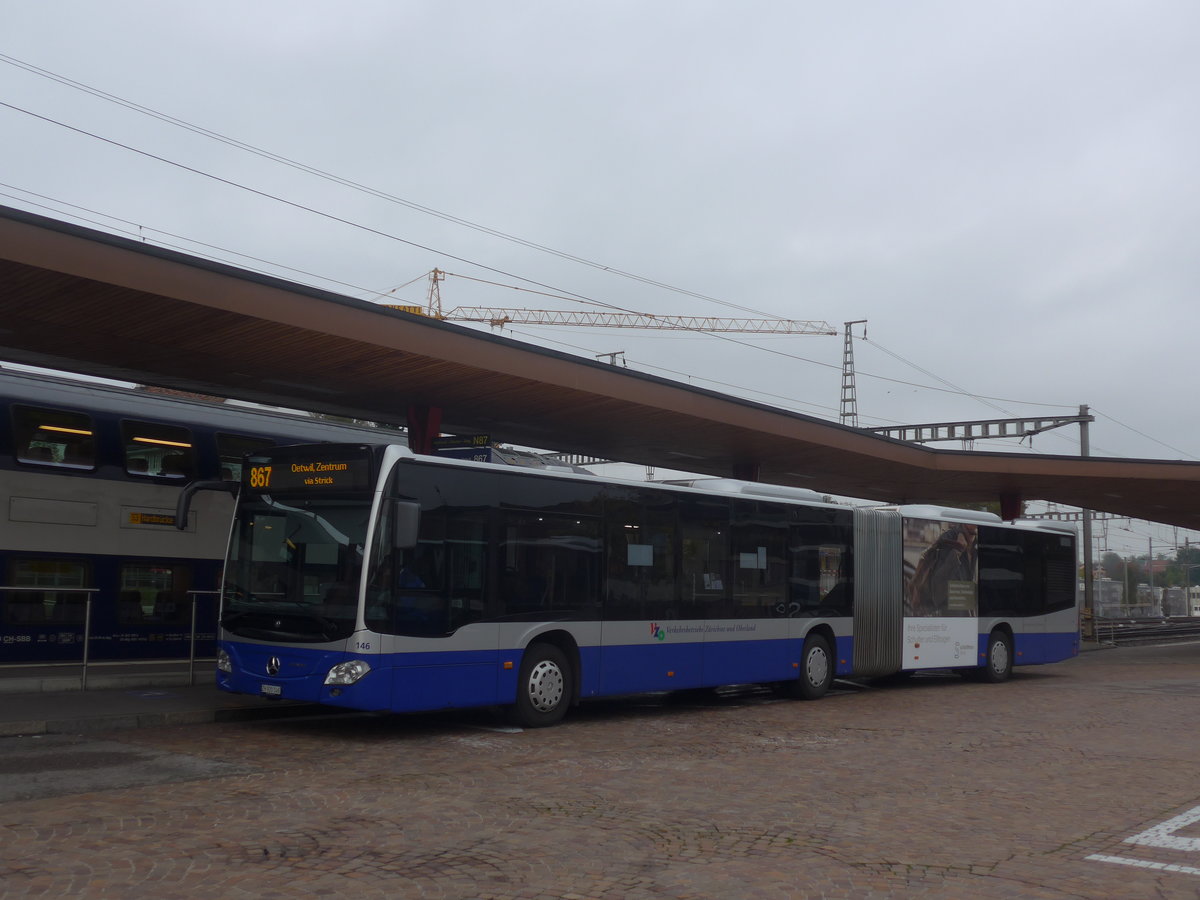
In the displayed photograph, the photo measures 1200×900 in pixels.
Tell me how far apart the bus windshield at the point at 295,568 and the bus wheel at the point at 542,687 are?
2.39 meters

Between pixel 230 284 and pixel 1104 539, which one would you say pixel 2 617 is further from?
pixel 1104 539

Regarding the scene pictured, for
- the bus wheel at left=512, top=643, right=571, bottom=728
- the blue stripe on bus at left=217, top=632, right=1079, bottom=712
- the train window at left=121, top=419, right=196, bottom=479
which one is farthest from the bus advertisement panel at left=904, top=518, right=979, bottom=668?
the train window at left=121, top=419, right=196, bottom=479

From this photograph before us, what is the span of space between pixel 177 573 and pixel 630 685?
25.1ft

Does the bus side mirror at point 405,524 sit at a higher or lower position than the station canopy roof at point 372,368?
lower

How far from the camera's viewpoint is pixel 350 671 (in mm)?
11430

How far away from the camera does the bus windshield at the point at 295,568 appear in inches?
459

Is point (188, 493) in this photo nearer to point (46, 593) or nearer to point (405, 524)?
point (405, 524)

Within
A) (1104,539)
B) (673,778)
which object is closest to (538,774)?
(673,778)

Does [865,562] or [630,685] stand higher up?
[865,562]

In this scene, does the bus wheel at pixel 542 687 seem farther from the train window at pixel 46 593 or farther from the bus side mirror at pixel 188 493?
the train window at pixel 46 593

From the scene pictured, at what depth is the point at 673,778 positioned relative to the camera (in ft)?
32.4

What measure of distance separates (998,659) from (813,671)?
19.7 ft

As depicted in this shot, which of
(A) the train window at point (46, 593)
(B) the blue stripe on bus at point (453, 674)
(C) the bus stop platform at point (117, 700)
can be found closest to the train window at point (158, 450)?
(A) the train window at point (46, 593)

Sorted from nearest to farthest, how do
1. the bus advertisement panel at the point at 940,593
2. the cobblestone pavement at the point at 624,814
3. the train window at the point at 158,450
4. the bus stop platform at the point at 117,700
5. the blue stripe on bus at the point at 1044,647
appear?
1. the cobblestone pavement at the point at 624,814
2. the bus stop platform at the point at 117,700
3. the train window at the point at 158,450
4. the bus advertisement panel at the point at 940,593
5. the blue stripe on bus at the point at 1044,647
